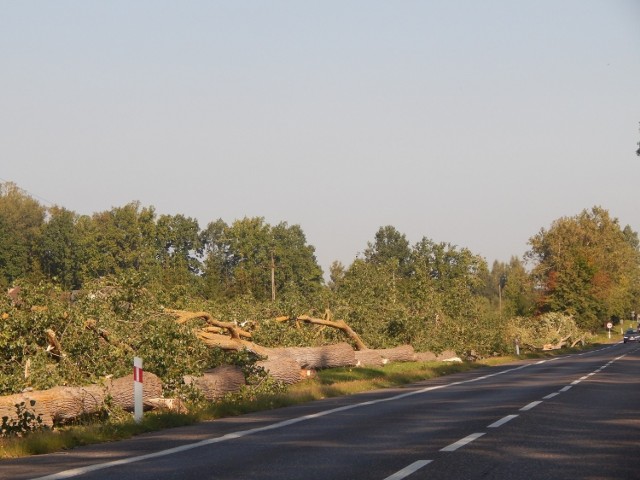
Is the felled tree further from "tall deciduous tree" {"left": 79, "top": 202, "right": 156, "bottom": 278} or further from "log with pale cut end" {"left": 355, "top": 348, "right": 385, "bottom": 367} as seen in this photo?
"tall deciduous tree" {"left": 79, "top": 202, "right": 156, "bottom": 278}

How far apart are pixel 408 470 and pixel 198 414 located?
8.12 m

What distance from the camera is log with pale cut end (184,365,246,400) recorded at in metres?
19.4

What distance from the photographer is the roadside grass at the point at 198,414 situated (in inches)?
497

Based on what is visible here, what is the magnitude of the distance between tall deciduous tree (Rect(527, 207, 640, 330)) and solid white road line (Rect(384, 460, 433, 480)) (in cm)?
9382

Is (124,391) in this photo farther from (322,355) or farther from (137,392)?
(322,355)

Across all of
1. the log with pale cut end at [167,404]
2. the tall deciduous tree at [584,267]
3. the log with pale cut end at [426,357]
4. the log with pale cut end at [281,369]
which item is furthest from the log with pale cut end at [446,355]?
the tall deciduous tree at [584,267]

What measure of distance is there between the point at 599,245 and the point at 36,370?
119654 millimetres

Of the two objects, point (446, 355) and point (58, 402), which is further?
point (446, 355)

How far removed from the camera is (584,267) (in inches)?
4072

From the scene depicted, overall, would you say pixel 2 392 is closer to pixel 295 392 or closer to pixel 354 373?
pixel 295 392

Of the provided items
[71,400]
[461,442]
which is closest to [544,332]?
[71,400]

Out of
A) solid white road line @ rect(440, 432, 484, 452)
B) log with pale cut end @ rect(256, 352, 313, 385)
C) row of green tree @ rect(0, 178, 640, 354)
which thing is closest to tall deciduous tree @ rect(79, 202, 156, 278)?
row of green tree @ rect(0, 178, 640, 354)

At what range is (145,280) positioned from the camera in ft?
74.0

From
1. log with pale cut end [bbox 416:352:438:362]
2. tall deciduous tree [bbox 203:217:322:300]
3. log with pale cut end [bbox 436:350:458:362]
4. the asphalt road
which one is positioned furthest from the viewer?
tall deciduous tree [bbox 203:217:322:300]
